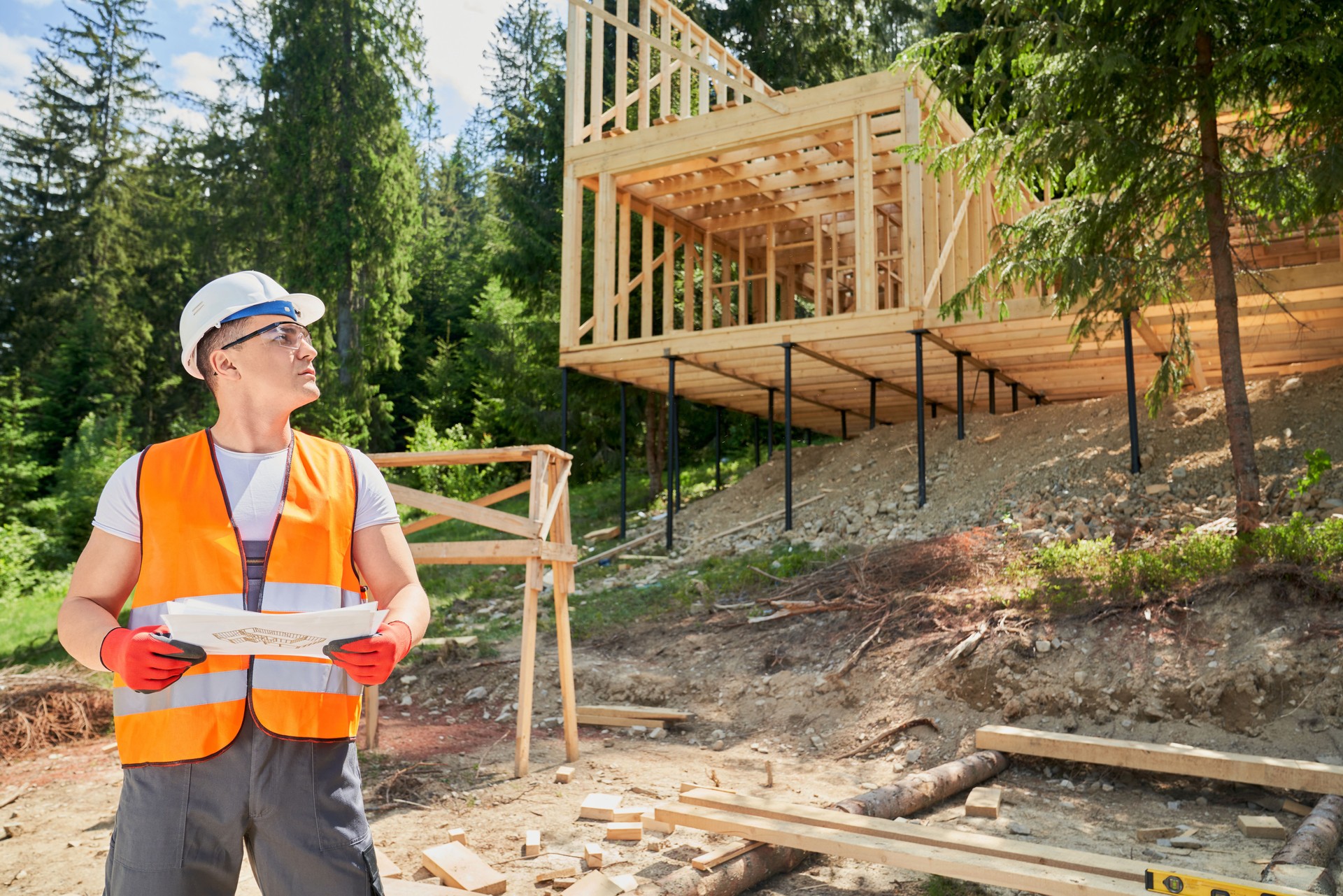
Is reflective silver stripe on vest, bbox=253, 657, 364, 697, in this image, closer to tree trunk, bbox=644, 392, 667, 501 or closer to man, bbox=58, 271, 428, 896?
man, bbox=58, 271, 428, 896

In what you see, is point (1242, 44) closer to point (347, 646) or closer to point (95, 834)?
point (347, 646)

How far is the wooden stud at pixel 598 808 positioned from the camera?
502 cm

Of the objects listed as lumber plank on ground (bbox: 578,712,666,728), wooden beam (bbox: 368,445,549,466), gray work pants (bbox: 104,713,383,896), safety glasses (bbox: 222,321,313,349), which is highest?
wooden beam (bbox: 368,445,549,466)

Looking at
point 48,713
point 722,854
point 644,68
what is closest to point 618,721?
point 722,854

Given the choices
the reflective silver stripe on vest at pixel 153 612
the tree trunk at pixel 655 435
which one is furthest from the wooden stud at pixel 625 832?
the tree trunk at pixel 655 435

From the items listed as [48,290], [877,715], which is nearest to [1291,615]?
[877,715]

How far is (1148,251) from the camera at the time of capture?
7.96 m

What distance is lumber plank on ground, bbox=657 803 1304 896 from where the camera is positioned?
11.4 ft

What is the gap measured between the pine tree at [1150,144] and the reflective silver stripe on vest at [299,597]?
7144mm

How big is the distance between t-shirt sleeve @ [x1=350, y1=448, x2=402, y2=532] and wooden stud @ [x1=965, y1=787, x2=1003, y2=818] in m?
4.05

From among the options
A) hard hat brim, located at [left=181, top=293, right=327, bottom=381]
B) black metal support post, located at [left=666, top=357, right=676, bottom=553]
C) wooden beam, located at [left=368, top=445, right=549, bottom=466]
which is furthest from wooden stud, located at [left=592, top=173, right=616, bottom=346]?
hard hat brim, located at [left=181, top=293, right=327, bottom=381]

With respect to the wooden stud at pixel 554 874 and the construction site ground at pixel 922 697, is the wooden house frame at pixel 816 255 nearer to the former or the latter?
the construction site ground at pixel 922 697

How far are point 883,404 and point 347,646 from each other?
703 inches

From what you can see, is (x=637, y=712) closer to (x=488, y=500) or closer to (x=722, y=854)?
(x=488, y=500)
